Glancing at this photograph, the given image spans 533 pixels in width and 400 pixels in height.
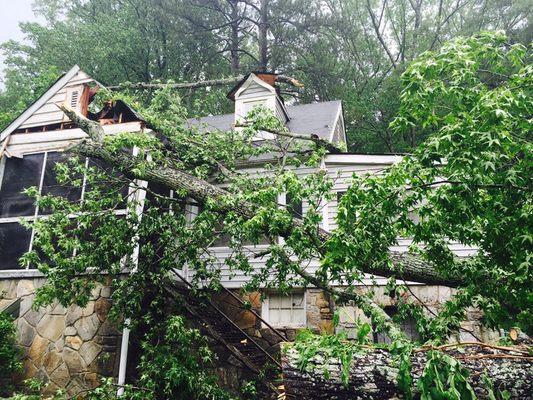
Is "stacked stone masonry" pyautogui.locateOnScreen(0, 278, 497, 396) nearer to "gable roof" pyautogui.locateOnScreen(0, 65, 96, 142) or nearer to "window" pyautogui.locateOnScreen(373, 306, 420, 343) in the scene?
"window" pyautogui.locateOnScreen(373, 306, 420, 343)

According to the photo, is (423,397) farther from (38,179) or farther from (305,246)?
(38,179)

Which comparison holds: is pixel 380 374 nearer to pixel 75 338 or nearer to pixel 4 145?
pixel 75 338

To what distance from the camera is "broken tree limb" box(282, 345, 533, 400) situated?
278 cm

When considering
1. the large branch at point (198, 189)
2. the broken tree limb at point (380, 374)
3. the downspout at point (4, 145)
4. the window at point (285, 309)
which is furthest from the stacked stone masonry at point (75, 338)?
the broken tree limb at point (380, 374)

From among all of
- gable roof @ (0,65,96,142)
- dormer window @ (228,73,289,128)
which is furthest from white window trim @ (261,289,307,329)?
gable roof @ (0,65,96,142)

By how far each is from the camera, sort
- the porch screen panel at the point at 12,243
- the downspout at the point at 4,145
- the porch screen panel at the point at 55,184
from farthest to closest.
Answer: the downspout at the point at 4,145 → the porch screen panel at the point at 55,184 → the porch screen panel at the point at 12,243

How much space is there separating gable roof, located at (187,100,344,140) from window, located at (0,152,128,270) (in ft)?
11.6

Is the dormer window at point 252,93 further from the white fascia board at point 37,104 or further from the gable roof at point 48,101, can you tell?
the white fascia board at point 37,104

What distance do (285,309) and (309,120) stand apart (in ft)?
19.7

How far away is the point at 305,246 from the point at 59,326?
514cm

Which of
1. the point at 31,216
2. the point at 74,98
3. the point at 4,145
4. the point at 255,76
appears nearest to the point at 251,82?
the point at 255,76

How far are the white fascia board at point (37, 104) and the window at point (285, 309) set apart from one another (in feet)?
21.3

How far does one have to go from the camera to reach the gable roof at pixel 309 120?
11.9 meters

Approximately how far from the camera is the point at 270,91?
11820mm
